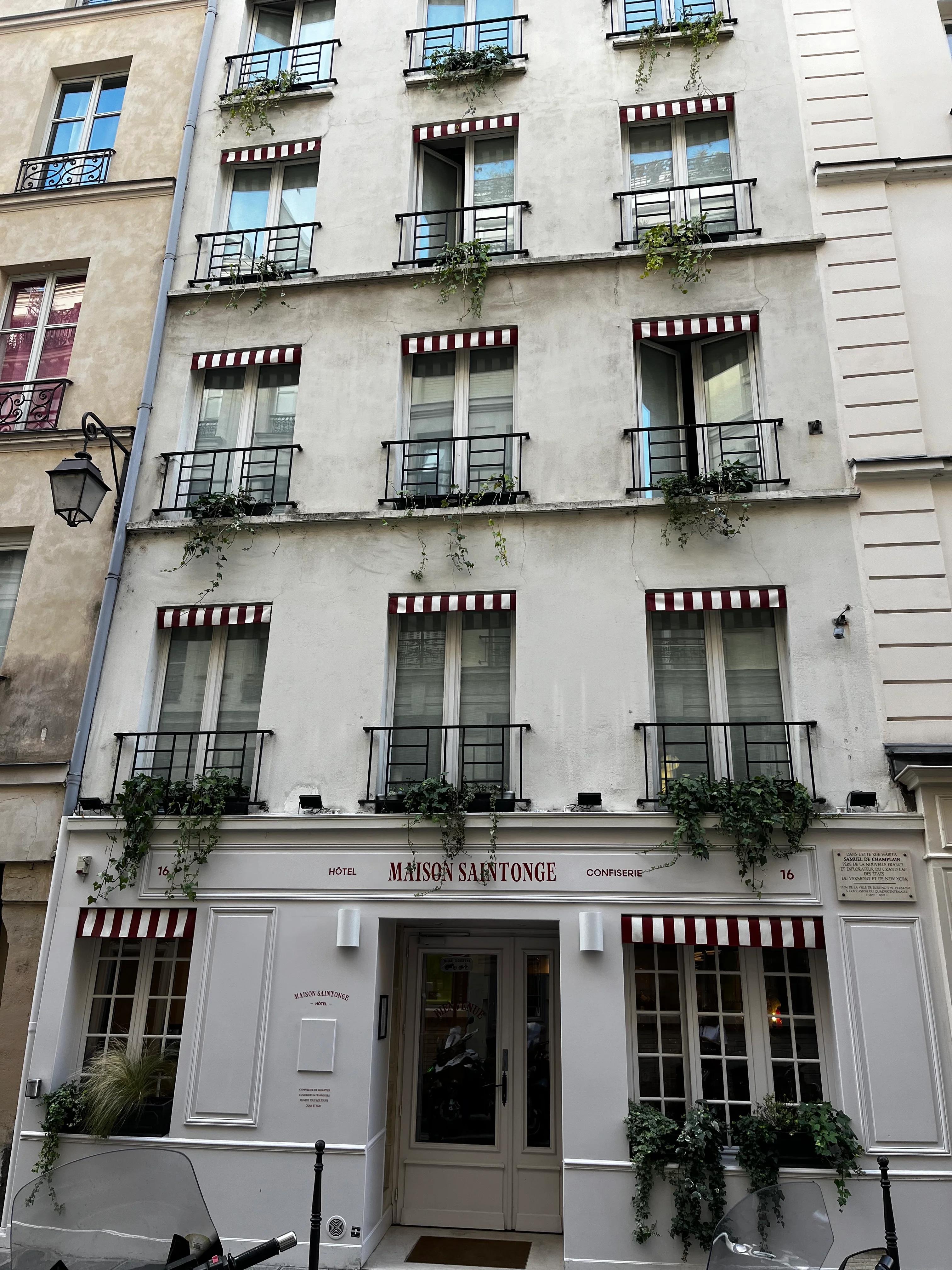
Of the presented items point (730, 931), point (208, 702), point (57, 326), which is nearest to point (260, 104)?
point (57, 326)

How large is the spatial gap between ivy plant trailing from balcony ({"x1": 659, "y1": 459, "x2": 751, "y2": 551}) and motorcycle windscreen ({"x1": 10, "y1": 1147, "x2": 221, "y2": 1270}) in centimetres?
745

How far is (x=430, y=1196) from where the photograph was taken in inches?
364

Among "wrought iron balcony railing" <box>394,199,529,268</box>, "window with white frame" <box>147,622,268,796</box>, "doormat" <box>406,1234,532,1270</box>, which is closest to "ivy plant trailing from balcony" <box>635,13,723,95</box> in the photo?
"wrought iron balcony railing" <box>394,199,529,268</box>

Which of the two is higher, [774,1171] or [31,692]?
[31,692]

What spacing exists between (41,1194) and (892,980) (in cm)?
699

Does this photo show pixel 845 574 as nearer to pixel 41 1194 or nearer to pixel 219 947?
pixel 219 947

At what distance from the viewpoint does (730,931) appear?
848 cm

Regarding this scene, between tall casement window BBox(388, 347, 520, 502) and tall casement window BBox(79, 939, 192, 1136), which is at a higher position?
tall casement window BBox(388, 347, 520, 502)

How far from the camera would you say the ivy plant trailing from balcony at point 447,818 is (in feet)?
29.5

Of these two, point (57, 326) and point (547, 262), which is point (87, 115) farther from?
point (547, 262)

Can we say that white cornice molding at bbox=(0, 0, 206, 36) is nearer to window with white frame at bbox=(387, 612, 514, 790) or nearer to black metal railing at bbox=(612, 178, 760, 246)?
black metal railing at bbox=(612, 178, 760, 246)

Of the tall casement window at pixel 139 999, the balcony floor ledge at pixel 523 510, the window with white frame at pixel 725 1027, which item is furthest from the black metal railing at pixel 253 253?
the window with white frame at pixel 725 1027

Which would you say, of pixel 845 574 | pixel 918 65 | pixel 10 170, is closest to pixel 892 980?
pixel 845 574

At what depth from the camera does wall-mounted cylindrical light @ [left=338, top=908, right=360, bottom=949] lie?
891 centimetres
